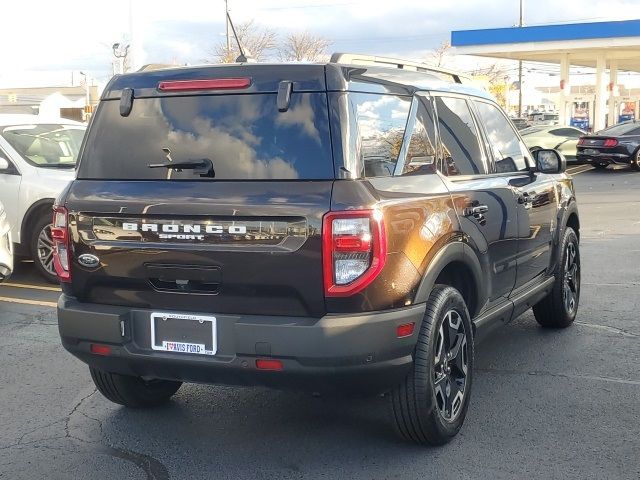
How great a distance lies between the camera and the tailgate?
136 inches

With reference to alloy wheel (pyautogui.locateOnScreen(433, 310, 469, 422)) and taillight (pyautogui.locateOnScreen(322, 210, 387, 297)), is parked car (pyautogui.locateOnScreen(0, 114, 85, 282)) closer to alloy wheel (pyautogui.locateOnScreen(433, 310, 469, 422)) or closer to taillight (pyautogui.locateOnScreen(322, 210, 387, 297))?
alloy wheel (pyautogui.locateOnScreen(433, 310, 469, 422))

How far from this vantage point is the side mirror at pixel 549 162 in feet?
18.5

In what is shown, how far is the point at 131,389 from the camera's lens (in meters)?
4.53

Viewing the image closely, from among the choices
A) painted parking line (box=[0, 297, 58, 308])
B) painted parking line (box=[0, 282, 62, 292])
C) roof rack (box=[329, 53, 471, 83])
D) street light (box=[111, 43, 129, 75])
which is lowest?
painted parking line (box=[0, 282, 62, 292])

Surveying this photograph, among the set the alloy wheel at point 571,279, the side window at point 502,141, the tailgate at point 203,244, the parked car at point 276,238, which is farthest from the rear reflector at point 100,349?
the alloy wheel at point 571,279

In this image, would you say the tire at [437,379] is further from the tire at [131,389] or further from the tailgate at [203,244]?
the tire at [131,389]

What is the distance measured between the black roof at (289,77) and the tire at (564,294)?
2.42 m

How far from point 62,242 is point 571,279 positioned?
418cm

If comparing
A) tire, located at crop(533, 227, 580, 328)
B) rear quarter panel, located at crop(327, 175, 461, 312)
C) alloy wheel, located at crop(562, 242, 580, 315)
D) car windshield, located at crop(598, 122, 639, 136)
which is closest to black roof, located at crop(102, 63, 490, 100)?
rear quarter panel, located at crop(327, 175, 461, 312)

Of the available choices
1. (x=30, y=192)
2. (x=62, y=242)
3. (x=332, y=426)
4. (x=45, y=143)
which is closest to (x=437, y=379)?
(x=332, y=426)

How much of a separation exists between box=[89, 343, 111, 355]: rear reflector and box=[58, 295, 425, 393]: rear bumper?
0.07 ft

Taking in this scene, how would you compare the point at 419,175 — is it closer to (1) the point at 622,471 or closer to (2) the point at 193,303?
(2) the point at 193,303

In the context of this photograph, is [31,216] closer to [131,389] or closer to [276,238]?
[131,389]

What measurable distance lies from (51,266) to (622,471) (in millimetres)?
6390
